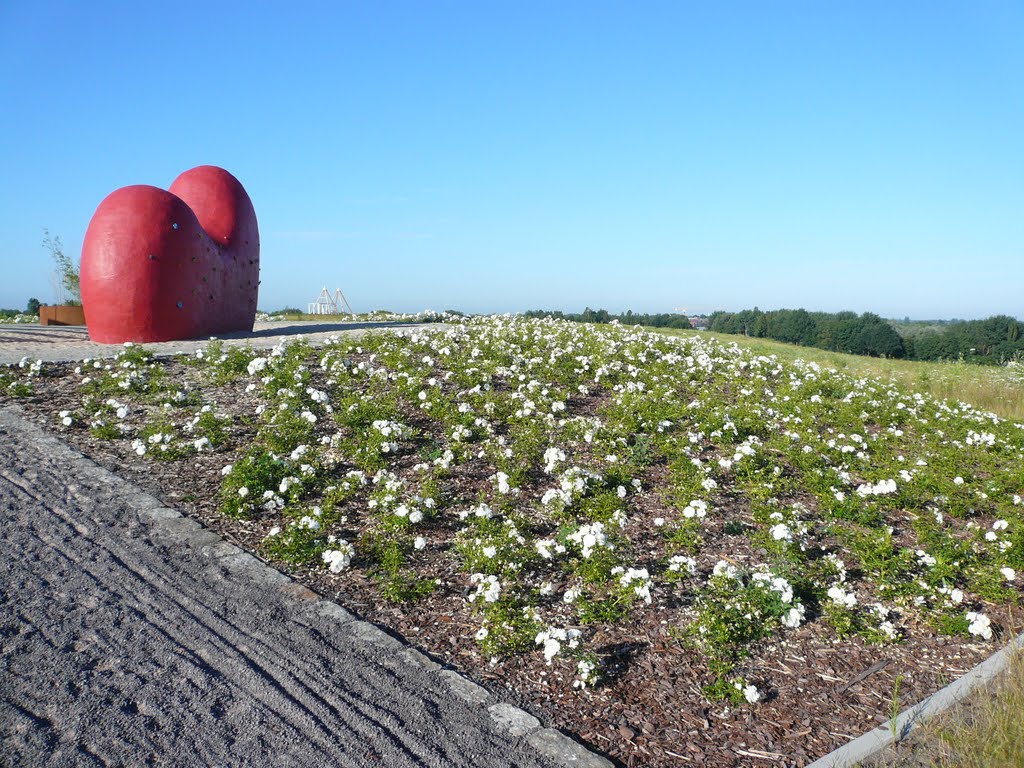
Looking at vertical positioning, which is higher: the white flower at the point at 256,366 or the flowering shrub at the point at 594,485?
the white flower at the point at 256,366

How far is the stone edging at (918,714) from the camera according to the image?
3.49m

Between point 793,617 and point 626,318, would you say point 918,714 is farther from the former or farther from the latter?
point 626,318

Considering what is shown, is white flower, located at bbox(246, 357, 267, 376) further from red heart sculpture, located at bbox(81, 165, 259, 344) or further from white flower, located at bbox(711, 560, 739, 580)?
white flower, located at bbox(711, 560, 739, 580)

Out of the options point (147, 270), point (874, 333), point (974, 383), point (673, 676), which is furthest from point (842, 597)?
point (874, 333)

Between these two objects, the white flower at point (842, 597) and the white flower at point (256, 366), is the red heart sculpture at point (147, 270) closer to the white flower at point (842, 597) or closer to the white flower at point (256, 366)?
the white flower at point (256, 366)

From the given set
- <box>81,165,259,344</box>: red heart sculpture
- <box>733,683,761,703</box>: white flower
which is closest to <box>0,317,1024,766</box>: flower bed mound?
<box>733,683,761,703</box>: white flower

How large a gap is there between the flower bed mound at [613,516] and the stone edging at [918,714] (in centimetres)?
12

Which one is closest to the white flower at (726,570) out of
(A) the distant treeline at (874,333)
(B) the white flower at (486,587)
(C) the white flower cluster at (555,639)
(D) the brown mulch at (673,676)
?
(D) the brown mulch at (673,676)

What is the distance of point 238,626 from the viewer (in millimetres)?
4230

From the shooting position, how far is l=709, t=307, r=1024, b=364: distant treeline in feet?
78.3

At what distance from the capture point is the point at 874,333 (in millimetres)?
27609

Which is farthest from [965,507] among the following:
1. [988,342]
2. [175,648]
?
[988,342]

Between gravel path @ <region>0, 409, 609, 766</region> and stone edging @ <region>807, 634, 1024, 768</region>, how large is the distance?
1193 millimetres

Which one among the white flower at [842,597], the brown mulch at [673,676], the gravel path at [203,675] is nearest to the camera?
the gravel path at [203,675]
